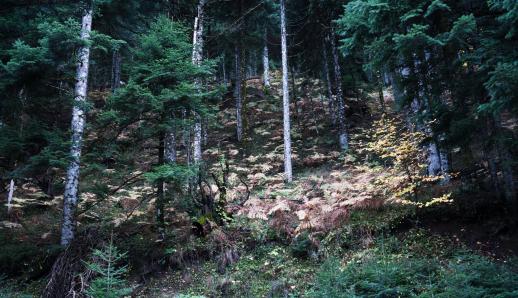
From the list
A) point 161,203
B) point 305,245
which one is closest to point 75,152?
point 161,203

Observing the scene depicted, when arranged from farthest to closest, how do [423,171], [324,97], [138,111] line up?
1. [324,97]
2. [423,171]
3. [138,111]

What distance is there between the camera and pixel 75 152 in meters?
11.5

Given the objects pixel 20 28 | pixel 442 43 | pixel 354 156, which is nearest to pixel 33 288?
pixel 20 28

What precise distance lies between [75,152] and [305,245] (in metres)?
8.27

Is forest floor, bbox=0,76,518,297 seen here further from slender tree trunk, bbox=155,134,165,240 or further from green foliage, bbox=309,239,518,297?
slender tree trunk, bbox=155,134,165,240

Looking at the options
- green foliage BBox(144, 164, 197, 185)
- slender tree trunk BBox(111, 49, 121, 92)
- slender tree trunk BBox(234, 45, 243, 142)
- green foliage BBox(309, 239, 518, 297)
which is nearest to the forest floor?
green foliage BBox(309, 239, 518, 297)

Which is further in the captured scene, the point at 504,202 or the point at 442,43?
the point at 504,202

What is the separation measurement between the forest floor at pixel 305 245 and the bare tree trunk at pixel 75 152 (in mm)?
809

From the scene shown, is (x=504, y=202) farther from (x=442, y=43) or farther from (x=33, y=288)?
(x=33, y=288)

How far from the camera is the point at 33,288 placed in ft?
33.3

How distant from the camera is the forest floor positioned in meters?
7.27

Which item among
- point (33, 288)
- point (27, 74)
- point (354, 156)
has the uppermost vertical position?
point (27, 74)

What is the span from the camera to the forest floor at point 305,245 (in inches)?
286

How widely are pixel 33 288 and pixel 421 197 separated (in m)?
11.9
